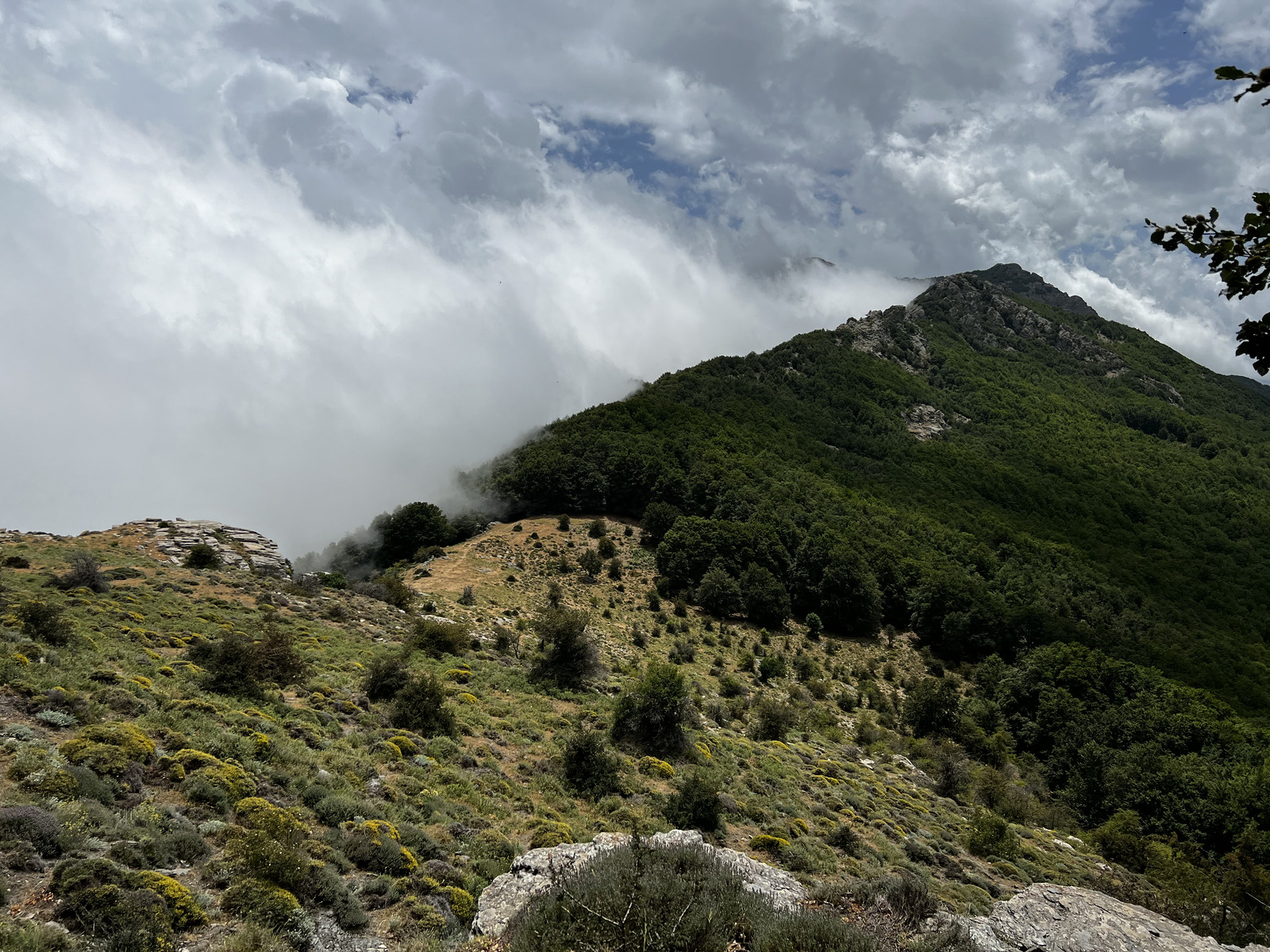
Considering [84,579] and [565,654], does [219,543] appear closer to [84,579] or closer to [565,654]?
[84,579]

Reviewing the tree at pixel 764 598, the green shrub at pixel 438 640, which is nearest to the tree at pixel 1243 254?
the green shrub at pixel 438 640

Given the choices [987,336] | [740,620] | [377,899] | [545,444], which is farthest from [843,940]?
[987,336]

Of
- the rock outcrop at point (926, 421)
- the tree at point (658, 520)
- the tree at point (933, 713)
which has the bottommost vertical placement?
the tree at point (933, 713)

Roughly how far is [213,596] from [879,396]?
4202 inches

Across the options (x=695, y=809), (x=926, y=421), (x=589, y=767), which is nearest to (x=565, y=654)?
(x=589, y=767)

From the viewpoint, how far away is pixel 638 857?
7.16m

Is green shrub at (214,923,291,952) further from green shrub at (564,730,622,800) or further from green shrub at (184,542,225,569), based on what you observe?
green shrub at (184,542,225,569)

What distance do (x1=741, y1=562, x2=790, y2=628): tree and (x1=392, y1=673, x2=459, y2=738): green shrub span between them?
104 feet

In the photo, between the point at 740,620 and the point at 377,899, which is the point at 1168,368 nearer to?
the point at 740,620

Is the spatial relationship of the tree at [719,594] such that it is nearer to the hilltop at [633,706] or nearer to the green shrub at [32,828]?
the hilltop at [633,706]

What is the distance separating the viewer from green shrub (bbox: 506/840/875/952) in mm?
5992

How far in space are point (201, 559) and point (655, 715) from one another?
28.2 metres

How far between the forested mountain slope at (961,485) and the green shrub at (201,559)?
102ft

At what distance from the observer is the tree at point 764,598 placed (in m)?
44.1
